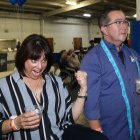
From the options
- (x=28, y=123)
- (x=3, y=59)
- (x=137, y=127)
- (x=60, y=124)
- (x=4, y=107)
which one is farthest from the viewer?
(x=3, y=59)

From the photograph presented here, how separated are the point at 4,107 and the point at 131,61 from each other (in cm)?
A: 115

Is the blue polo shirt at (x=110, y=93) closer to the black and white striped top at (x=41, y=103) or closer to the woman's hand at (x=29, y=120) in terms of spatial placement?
the black and white striped top at (x=41, y=103)

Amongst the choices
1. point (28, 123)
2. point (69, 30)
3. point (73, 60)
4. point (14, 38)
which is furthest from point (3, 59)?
point (69, 30)

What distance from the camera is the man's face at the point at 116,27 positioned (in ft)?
6.98

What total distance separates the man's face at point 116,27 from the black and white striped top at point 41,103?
666mm

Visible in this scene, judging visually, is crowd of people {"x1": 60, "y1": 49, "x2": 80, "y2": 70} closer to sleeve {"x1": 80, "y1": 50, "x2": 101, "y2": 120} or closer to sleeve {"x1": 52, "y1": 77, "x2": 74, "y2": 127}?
sleeve {"x1": 80, "y1": 50, "x2": 101, "y2": 120}

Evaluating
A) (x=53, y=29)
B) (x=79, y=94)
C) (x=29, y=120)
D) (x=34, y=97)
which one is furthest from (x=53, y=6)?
(x=29, y=120)

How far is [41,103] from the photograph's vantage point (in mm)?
1700

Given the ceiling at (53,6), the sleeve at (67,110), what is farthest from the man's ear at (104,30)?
the ceiling at (53,6)

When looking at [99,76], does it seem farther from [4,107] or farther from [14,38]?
[14,38]

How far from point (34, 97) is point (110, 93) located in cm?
68

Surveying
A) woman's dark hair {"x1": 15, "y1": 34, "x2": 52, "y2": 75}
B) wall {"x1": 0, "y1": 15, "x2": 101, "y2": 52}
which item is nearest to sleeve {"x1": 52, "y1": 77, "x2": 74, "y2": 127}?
woman's dark hair {"x1": 15, "y1": 34, "x2": 52, "y2": 75}

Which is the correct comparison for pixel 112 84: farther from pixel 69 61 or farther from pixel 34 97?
pixel 69 61

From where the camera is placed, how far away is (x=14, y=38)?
508 inches
